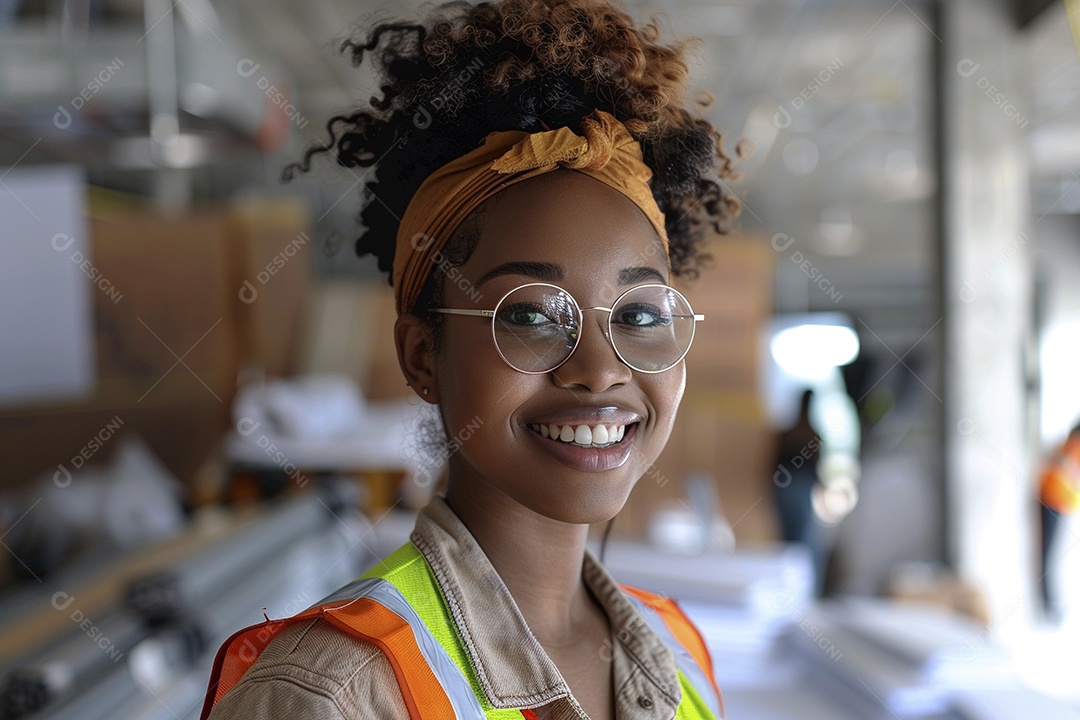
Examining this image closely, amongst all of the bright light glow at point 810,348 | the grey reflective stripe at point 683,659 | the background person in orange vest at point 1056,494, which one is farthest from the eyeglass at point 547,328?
the bright light glow at point 810,348

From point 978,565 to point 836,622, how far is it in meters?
2.87

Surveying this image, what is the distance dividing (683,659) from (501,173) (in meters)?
0.69

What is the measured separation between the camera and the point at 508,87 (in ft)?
3.29

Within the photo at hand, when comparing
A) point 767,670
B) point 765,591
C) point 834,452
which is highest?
point 834,452

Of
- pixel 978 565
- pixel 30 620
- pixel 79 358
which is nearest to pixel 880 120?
pixel 978 565

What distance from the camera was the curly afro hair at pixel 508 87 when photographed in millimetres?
1009

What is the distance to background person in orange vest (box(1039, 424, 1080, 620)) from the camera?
588 cm

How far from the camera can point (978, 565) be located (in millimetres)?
4934

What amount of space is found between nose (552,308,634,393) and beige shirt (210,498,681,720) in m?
0.23

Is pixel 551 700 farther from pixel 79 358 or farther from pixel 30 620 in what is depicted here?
pixel 79 358

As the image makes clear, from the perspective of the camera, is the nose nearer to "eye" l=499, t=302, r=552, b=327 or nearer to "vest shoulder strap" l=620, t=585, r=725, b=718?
"eye" l=499, t=302, r=552, b=327

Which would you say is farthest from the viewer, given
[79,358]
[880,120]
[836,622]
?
[880,120]

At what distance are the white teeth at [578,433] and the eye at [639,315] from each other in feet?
0.38

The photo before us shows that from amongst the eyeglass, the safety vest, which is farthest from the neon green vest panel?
the eyeglass
